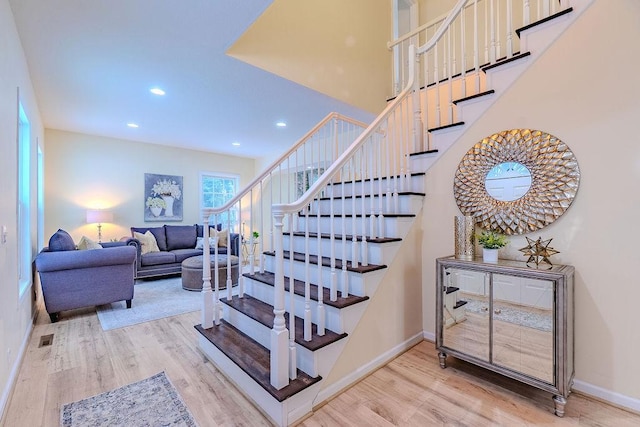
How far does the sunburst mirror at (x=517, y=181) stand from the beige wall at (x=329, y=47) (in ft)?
6.74

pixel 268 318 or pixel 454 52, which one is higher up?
pixel 454 52

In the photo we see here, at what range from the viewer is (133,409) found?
1.71 meters

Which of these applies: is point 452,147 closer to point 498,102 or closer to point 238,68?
point 498,102

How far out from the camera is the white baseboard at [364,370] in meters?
1.77

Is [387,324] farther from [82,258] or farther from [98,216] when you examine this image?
[98,216]

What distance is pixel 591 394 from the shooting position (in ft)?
5.87

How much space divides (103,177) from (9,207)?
3.80 metres

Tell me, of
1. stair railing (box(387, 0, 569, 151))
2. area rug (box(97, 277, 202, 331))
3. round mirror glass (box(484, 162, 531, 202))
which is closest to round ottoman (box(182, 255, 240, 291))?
area rug (box(97, 277, 202, 331))

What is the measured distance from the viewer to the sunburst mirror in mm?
1897

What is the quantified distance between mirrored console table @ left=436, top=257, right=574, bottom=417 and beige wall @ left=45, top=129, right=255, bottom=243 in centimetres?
569

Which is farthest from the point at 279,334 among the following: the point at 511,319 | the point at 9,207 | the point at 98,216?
the point at 98,216

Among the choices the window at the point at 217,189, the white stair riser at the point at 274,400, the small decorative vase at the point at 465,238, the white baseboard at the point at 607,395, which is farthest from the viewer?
the window at the point at 217,189

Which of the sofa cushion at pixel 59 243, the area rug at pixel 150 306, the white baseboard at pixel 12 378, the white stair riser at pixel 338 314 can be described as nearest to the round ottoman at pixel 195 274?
the area rug at pixel 150 306

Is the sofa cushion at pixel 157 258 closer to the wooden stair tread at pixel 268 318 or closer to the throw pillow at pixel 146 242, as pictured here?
→ the throw pillow at pixel 146 242
